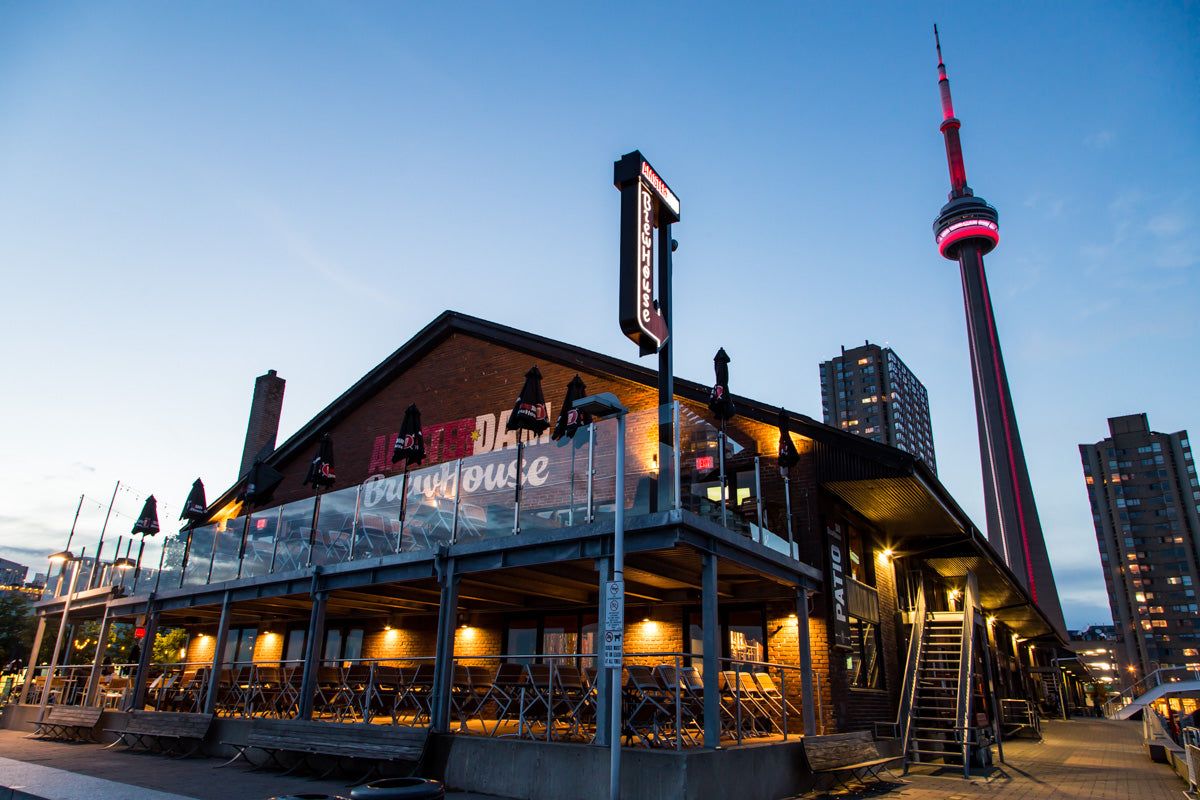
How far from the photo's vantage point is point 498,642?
1864 centimetres

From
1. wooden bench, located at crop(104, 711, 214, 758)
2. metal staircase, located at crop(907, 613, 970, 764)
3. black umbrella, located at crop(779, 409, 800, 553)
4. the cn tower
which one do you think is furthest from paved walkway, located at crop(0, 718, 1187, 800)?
the cn tower

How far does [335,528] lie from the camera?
15797mm

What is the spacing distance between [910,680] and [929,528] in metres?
4.16

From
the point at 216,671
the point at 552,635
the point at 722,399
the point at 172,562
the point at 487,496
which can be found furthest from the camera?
the point at 172,562

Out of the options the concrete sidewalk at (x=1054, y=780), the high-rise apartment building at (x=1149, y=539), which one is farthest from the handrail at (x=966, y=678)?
the high-rise apartment building at (x=1149, y=539)

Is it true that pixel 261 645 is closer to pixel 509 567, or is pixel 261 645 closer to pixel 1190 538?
pixel 509 567

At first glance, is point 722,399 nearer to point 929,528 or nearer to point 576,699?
point 576,699

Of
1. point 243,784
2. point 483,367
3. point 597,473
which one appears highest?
point 483,367

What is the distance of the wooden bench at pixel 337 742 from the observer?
1182 centimetres

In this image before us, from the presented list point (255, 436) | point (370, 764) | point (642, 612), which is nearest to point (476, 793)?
point (370, 764)

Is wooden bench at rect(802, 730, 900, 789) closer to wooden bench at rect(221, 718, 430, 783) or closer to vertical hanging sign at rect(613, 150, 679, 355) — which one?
wooden bench at rect(221, 718, 430, 783)

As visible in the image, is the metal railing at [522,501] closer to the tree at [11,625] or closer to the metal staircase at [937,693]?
the metal staircase at [937,693]

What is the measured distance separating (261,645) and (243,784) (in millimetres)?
13349

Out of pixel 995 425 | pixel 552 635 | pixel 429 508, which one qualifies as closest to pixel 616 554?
pixel 429 508
